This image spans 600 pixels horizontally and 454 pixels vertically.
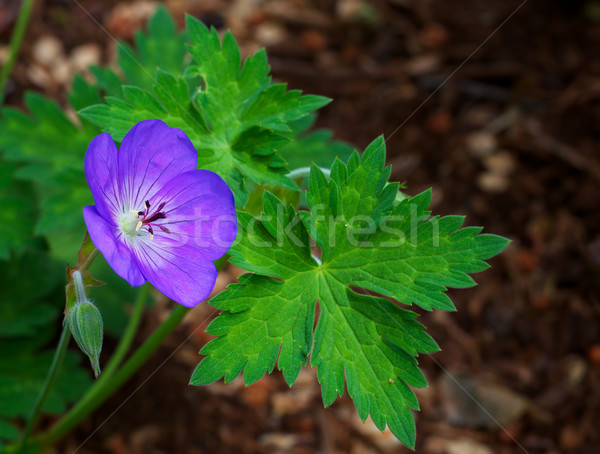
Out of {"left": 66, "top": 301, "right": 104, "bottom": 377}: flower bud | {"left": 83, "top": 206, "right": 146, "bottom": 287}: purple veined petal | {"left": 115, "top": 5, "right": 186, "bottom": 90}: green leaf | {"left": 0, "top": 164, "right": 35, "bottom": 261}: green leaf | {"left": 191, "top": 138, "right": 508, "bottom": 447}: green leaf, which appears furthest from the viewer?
{"left": 115, "top": 5, "right": 186, "bottom": 90}: green leaf

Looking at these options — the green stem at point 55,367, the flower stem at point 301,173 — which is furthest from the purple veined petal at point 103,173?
the flower stem at point 301,173

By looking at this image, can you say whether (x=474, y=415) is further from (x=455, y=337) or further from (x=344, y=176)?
(x=344, y=176)

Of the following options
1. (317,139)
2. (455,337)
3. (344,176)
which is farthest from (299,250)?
(455,337)

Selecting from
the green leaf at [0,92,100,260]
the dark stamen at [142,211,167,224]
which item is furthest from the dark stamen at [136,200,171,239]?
the green leaf at [0,92,100,260]

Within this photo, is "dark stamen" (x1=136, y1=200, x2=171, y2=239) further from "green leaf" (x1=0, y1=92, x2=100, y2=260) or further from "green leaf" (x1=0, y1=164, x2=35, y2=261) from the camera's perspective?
"green leaf" (x1=0, y1=164, x2=35, y2=261)

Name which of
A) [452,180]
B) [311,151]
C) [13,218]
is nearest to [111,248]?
[13,218]

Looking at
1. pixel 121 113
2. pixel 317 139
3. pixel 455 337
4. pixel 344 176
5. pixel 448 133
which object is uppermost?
pixel 448 133

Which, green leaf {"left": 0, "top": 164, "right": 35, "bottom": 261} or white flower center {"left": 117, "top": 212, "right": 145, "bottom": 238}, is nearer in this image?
white flower center {"left": 117, "top": 212, "right": 145, "bottom": 238}

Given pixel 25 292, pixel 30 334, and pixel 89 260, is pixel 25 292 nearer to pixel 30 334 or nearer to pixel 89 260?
pixel 30 334

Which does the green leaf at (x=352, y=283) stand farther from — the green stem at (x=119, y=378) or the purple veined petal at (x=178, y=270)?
the green stem at (x=119, y=378)
